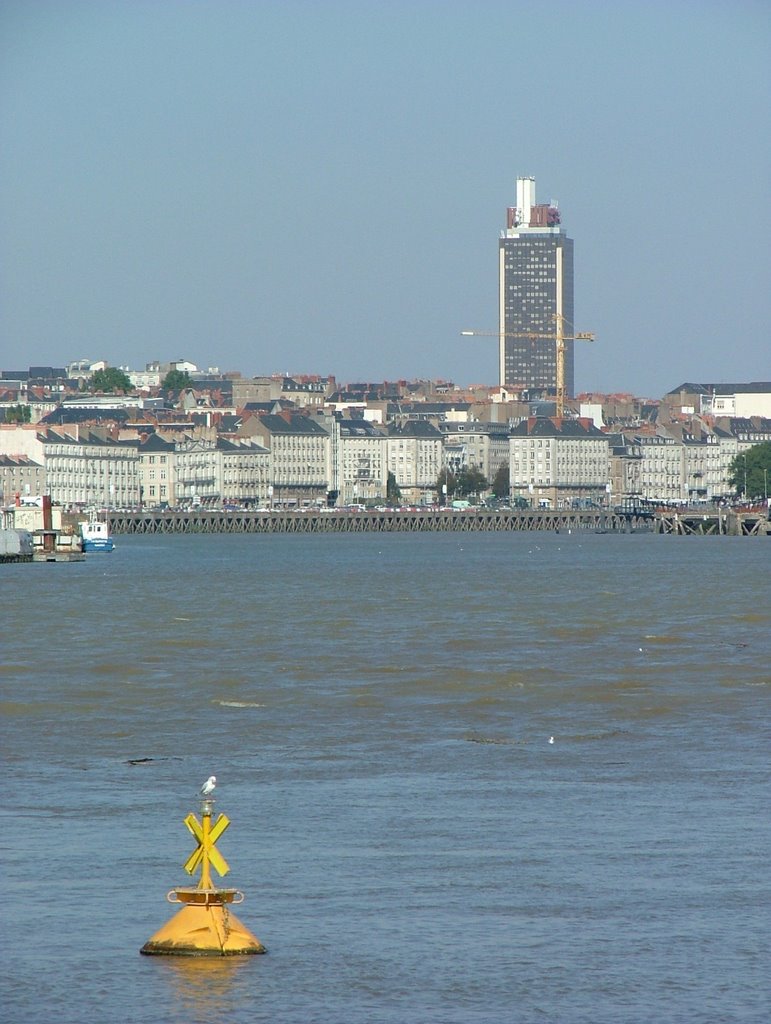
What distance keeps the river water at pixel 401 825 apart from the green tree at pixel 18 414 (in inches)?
6206

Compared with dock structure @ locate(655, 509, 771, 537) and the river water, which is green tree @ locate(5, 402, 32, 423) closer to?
dock structure @ locate(655, 509, 771, 537)

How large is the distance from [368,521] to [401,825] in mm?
154409

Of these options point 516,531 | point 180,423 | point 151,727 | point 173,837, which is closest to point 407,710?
point 151,727

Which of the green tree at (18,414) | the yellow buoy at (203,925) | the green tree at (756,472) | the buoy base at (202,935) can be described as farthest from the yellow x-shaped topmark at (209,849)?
the green tree at (756,472)

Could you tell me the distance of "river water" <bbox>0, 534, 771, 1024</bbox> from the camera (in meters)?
10.7

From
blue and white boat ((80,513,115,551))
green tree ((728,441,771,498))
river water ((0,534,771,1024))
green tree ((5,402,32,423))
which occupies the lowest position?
blue and white boat ((80,513,115,551))

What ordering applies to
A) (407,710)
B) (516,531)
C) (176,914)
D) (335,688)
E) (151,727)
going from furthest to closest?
(516,531), (335,688), (407,710), (151,727), (176,914)

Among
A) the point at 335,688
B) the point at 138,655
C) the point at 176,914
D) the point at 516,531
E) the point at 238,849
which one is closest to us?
the point at 176,914

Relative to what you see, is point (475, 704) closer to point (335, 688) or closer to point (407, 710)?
point (407, 710)

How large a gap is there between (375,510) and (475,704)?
154522 millimetres

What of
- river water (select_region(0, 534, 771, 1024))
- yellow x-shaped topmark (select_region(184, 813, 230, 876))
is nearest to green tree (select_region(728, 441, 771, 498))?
river water (select_region(0, 534, 771, 1024))

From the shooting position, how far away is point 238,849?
46.0 feet

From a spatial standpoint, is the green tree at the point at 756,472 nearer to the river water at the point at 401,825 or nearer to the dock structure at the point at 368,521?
the dock structure at the point at 368,521

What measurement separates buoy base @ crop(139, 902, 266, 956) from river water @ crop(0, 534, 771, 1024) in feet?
0.29
